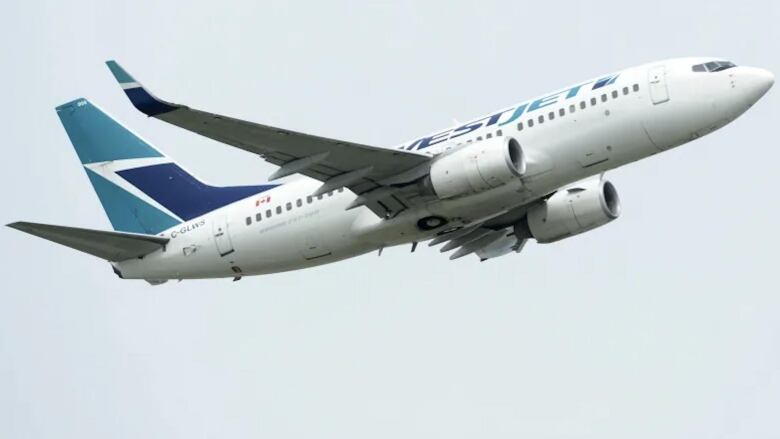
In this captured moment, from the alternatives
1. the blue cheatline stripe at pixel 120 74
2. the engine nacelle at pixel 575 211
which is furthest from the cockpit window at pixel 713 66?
the blue cheatline stripe at pixel 120 74

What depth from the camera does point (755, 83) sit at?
43906 mm

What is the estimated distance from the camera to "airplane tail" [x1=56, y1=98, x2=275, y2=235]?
50.4m

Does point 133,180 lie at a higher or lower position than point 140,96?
lower

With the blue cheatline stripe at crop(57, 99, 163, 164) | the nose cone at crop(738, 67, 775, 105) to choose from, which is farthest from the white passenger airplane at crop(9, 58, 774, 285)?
the blue cheatline stripe at crop(57, 99, 163, 164)

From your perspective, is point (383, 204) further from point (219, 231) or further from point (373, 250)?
point (219, 231)

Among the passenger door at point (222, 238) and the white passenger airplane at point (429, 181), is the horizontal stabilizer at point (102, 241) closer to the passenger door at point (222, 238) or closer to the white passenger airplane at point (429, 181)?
the white passenger airplane at point (429, 181)

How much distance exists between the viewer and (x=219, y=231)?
48.8 meters

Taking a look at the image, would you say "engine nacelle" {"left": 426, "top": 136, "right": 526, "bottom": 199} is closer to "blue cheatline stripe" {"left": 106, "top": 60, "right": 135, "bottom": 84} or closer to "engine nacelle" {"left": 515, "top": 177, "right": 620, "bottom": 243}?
"engine nacelle" {"left": 515, "top": 177, "right": 620, "bottom": 243}

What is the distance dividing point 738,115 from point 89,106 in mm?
22788

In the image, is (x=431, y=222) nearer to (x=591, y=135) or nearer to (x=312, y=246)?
(x=312, y=246)

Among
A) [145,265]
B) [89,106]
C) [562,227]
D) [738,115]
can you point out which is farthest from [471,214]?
[89,106]

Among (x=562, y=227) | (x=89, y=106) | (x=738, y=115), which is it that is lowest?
(x=562, y=227)

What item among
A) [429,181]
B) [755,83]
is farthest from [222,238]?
[755,83]

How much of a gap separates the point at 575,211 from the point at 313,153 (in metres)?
9.57
